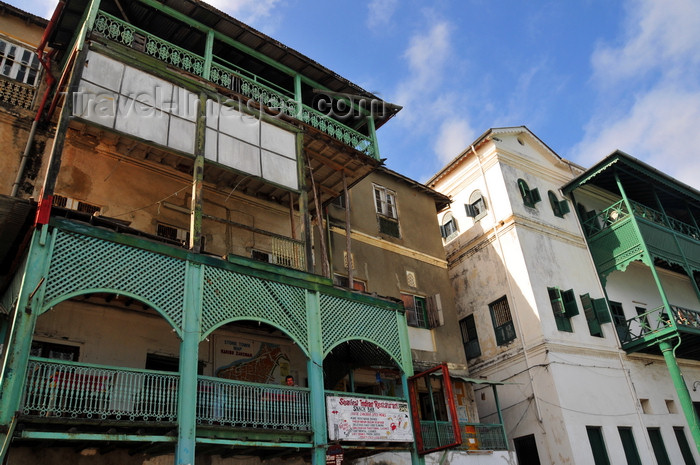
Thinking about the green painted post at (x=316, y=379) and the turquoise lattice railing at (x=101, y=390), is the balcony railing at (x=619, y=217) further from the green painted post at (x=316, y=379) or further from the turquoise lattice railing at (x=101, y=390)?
the turquoise lattice railing at (x=101, y=390)

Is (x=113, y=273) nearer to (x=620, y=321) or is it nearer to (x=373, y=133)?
(x=373, y=133)

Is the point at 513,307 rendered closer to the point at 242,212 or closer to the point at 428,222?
the point at 428,222

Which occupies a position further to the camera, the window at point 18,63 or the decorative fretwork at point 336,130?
the decorative fretwork at point 336,130

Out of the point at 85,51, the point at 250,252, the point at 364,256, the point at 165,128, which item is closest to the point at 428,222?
the point at 364,256

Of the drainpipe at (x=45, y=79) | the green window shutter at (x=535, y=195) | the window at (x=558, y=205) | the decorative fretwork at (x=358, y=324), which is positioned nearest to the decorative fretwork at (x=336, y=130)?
the decorative fretwork at (x=358, y=324)

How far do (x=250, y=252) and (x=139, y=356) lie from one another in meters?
3.99

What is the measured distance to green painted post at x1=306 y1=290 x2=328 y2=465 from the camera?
33.2 feet

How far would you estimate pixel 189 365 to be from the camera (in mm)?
9156

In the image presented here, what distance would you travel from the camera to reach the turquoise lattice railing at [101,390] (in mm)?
7902

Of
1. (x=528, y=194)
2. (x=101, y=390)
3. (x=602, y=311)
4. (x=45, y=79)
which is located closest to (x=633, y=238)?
(x=602, y=311)

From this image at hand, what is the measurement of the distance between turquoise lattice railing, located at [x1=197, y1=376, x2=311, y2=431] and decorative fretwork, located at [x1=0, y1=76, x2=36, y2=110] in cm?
790

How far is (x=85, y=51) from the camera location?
422 inches

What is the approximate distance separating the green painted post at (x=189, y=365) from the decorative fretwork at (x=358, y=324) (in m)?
2.88

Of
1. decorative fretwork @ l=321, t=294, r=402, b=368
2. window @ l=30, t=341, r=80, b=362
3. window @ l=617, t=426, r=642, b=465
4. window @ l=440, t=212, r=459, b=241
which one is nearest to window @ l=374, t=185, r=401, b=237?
window @ l=440, t=212, r=459, b=241
